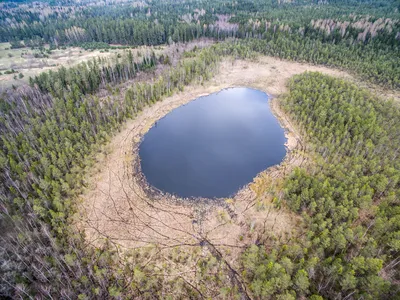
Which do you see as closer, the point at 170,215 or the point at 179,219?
the point at 179,219

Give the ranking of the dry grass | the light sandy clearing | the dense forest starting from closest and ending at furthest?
the dense forest < the dry grass < the light sandy clearing

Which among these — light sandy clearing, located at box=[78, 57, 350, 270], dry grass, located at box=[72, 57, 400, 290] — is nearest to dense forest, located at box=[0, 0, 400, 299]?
dry grass, located at box=[72, 57, 400, 290]

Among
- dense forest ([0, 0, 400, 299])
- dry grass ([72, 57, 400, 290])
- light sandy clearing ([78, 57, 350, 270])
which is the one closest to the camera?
dense forest ([0, 0, 400, 299])

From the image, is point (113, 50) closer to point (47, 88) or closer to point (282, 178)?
point (47, 88)

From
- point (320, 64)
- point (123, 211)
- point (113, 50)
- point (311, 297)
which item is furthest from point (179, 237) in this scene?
point (113, 50)

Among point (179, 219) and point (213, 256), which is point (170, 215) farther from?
point (213, 256)

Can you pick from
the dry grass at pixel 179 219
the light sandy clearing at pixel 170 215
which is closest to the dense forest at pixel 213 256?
the dry grass at pixel 179 219

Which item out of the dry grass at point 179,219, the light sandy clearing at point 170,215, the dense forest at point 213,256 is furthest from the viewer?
the light sandy clearing at point 170,215

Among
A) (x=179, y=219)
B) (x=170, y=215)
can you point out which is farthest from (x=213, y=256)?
(x=170, y=215)

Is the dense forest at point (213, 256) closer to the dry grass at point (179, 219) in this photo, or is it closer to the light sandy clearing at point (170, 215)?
the dry grass at point (179, 219)

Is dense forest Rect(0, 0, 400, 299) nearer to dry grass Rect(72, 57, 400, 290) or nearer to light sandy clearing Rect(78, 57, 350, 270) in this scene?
dry grass Rect(72, 57, 400, 290)

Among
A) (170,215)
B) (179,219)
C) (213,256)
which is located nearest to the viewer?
(213,256)
